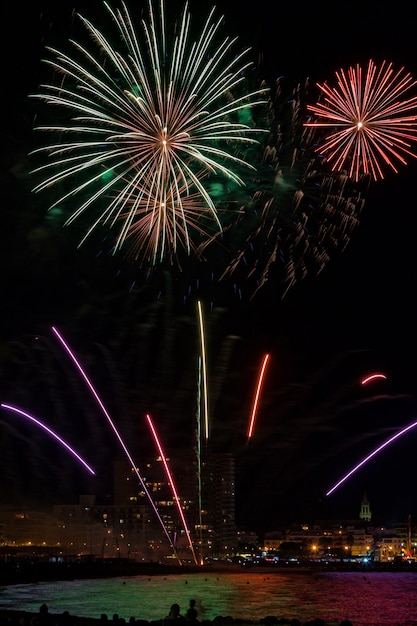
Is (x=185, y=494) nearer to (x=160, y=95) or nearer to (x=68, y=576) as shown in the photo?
(x=68, y=576)

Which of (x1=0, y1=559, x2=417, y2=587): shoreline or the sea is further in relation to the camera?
(x1=0, y1=559, x2=417, y2=587): shoreline

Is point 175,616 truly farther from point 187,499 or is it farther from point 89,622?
point 187,499

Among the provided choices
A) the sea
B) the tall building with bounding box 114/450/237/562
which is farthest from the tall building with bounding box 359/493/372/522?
the sea

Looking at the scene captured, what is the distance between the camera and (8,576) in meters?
53.8

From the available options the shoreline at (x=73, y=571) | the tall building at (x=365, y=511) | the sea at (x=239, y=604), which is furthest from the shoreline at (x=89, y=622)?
the tall building at (x=365, y=511)

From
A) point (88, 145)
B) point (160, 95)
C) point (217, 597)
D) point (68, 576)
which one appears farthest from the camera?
point (68, 576)

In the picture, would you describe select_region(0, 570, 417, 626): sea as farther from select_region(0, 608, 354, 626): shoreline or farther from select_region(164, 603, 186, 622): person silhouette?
select_region(164, 603, 186, 622): person silhouette

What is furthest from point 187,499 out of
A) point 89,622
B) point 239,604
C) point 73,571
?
point 89,622

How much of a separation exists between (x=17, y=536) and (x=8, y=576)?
46461 millimetres

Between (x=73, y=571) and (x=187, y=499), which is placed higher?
(x=187, y=499)

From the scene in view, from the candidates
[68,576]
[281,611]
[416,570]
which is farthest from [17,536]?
[281,611]

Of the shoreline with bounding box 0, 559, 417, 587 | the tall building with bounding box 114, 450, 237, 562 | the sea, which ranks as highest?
the tall building with bounding box 114, 450, 237, 562

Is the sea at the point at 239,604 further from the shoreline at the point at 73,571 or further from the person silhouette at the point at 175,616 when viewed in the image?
the shoreline at the point at 73,571

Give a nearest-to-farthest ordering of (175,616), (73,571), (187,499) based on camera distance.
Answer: (175,616)
(73,571)
(187,499)
